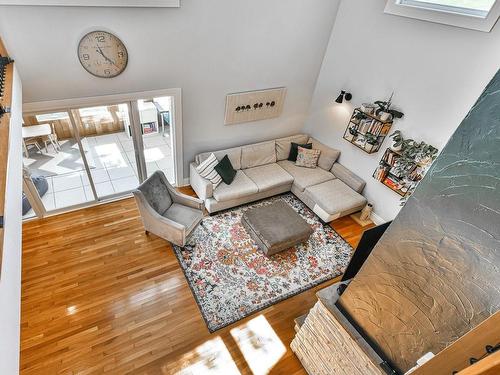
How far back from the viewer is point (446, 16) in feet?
11.9

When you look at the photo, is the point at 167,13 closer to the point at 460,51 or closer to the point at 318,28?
the point at 318,28

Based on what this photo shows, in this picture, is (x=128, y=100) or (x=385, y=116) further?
(x=385, y=116)

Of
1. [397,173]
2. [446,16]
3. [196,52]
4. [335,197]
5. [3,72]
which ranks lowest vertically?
[335,197]

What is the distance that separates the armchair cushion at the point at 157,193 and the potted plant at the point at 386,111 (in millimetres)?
3612

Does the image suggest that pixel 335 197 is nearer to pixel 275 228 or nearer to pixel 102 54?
pixel 275 228

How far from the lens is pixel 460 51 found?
3.63 metres

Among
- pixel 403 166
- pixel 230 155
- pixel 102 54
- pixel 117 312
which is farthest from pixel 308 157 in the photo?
pixel 117 312

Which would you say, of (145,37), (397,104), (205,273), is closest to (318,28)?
(397,104)

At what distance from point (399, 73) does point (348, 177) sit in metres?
1.96

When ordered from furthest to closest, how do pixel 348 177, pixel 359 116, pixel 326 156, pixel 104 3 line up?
1. pixel 326 156
2. pixel 348 177
3. pixel 359 116
4. pixel 104 3

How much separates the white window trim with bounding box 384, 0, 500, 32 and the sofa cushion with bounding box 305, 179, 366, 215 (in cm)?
283

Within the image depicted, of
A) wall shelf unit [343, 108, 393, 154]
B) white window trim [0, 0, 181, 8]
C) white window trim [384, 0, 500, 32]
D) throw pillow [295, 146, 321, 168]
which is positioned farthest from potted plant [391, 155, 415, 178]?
white window trim [0, 0, 181, 8]

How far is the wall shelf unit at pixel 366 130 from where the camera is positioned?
182 inches

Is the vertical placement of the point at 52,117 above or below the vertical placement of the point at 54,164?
above
